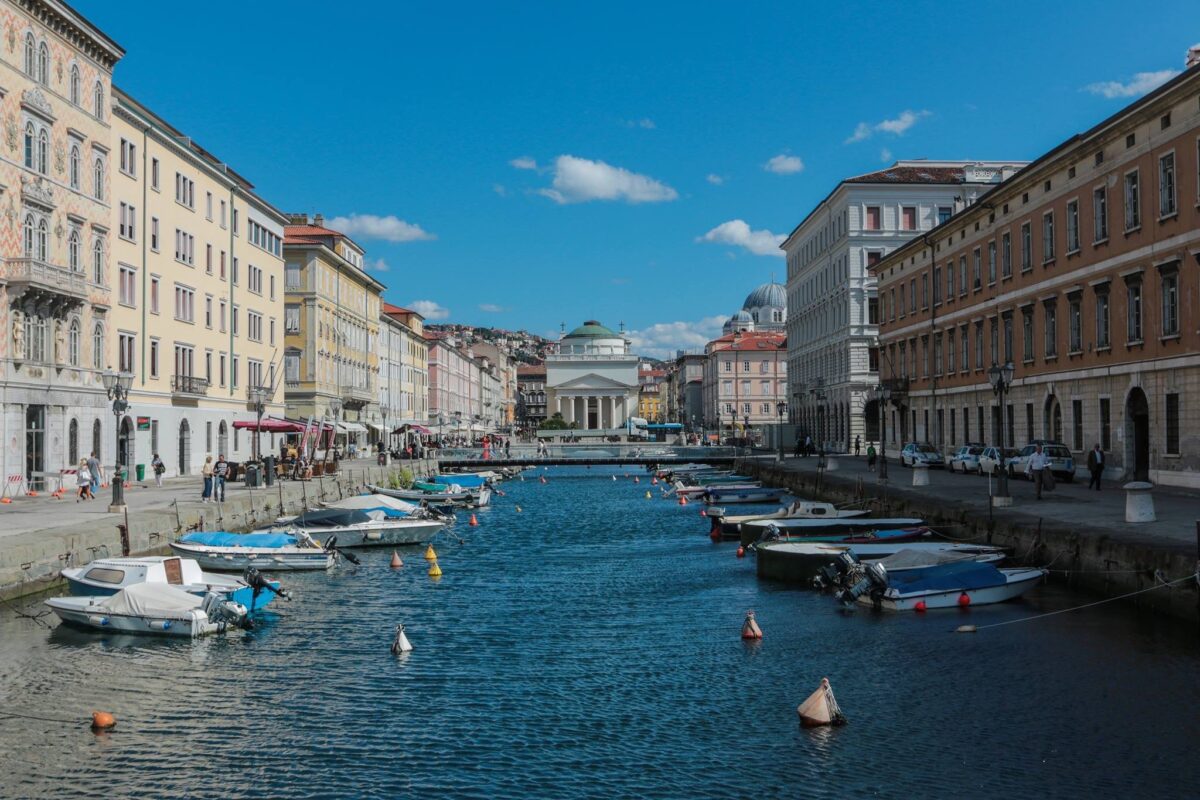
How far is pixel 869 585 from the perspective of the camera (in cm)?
2545

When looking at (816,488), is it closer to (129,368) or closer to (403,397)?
(129,368)

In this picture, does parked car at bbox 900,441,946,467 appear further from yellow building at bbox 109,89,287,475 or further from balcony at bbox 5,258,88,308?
balcony at bbox 5,258,88,308

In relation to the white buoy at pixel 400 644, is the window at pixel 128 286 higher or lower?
higher

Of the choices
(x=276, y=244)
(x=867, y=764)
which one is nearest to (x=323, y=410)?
(x=276, y=244)

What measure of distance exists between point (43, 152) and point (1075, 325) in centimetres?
4208

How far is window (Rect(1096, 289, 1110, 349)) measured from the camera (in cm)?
4319

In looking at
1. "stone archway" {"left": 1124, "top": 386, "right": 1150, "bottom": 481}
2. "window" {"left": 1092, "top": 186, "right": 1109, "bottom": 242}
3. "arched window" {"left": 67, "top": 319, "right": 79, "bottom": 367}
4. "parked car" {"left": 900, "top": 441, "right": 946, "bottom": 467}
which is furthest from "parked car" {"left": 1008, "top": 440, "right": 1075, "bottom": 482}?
"arched window" {"left": 67, "top": 319, "right": 79, "bottom": 367}

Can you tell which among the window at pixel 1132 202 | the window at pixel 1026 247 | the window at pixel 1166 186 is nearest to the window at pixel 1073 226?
the window at pixel 1026 247

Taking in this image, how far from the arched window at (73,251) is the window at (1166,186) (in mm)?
41258

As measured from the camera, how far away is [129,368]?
51.0m

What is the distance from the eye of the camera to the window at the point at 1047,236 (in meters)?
48.7

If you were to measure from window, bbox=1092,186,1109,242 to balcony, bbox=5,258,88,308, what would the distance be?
4041 cm

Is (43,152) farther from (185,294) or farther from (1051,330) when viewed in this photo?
(1051,330)

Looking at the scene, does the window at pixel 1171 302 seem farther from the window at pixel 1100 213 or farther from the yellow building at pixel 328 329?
the yellow building at pixel 328 329
